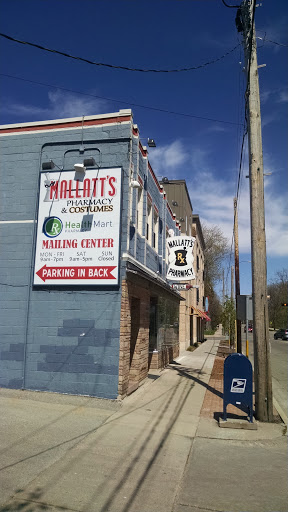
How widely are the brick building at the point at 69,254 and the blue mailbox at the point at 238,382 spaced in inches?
94.3

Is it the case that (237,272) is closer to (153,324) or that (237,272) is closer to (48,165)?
(153,324)

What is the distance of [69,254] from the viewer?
9.33 m

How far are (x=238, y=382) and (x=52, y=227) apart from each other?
5.62 meters

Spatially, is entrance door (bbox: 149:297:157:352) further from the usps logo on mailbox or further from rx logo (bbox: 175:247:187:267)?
the usps logo on mailbox

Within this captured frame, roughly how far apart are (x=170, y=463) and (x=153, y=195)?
928 cm

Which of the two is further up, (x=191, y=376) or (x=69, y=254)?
(x=69, y=254)

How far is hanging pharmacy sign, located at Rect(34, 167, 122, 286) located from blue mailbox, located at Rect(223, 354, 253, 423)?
317cm

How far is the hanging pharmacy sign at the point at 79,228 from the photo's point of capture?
9.13m

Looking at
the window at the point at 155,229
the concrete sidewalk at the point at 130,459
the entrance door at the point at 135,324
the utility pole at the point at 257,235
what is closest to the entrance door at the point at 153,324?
the window at the point at 155,229

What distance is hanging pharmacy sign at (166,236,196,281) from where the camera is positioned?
12836mm

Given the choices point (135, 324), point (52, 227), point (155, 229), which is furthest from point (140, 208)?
point (135, 324)

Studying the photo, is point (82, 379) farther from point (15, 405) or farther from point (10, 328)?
point (10, 328)

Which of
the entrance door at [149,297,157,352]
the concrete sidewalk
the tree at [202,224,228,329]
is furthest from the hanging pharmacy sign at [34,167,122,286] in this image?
the tree at [202,224,228,329]

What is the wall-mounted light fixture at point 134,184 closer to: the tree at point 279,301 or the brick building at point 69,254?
the brick building at point 69,254
